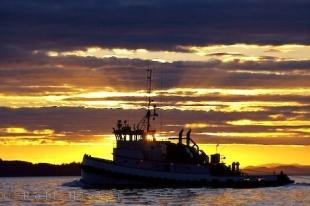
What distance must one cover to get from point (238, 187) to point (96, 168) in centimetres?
2122

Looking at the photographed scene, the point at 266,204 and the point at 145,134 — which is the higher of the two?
the point at 145,134

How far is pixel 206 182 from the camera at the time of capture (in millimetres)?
110188

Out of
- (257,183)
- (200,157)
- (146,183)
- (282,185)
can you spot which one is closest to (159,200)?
(146,183)

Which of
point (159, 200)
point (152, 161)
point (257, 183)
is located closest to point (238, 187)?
point (257, 183)

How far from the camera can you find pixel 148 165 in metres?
107

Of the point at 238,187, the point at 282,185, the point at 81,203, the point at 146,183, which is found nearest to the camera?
the point at 81,203

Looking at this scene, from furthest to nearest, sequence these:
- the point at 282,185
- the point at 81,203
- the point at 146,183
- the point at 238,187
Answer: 1. the point at 282,185
2. the point at 238,187
3. the point at 146,183
4. the point at 81,203

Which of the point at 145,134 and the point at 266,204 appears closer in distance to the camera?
the point at 266,204

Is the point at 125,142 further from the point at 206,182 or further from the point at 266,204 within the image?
the point at 266,204

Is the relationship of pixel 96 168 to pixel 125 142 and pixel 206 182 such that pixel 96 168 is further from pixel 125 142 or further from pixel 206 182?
pixel 206 182

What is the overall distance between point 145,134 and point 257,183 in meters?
21.5

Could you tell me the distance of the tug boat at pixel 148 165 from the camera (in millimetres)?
105438

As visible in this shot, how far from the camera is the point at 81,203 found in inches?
3073

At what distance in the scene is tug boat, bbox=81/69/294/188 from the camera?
10544 cm
